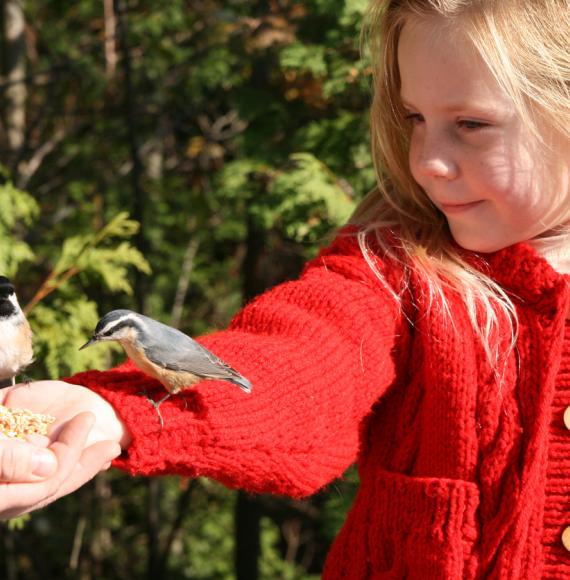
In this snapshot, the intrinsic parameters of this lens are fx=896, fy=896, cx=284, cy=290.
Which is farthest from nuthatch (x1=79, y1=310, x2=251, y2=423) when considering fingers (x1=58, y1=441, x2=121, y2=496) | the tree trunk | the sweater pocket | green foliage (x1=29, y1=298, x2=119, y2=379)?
the tree trunk

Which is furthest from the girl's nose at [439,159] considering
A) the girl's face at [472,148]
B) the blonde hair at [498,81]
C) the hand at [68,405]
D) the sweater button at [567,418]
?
the hand at [68,405]

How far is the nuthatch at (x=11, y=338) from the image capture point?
1752 millimetres

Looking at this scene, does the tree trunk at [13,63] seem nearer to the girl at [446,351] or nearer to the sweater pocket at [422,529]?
the girl at [446,351]

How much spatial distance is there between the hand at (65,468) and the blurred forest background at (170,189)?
1304 millimetres

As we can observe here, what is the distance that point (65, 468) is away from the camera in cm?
117

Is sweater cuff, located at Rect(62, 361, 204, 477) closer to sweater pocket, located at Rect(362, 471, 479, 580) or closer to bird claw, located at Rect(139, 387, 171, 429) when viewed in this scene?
bird claw, located at Rect(139, 387, 171, 429)

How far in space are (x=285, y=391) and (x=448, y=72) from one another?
575 mm

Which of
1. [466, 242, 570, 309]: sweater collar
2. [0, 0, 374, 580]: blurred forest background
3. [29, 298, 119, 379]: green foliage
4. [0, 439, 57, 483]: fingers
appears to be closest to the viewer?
[0, 439, 57, 483]: fingers

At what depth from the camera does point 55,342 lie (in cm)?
251

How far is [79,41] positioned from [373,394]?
13.2 ft

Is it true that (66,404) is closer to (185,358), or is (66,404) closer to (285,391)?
(185,358)

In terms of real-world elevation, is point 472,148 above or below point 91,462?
above

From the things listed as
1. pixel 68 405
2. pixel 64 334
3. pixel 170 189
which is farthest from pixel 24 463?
pixel 170 189

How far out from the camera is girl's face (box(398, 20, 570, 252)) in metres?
1.44
